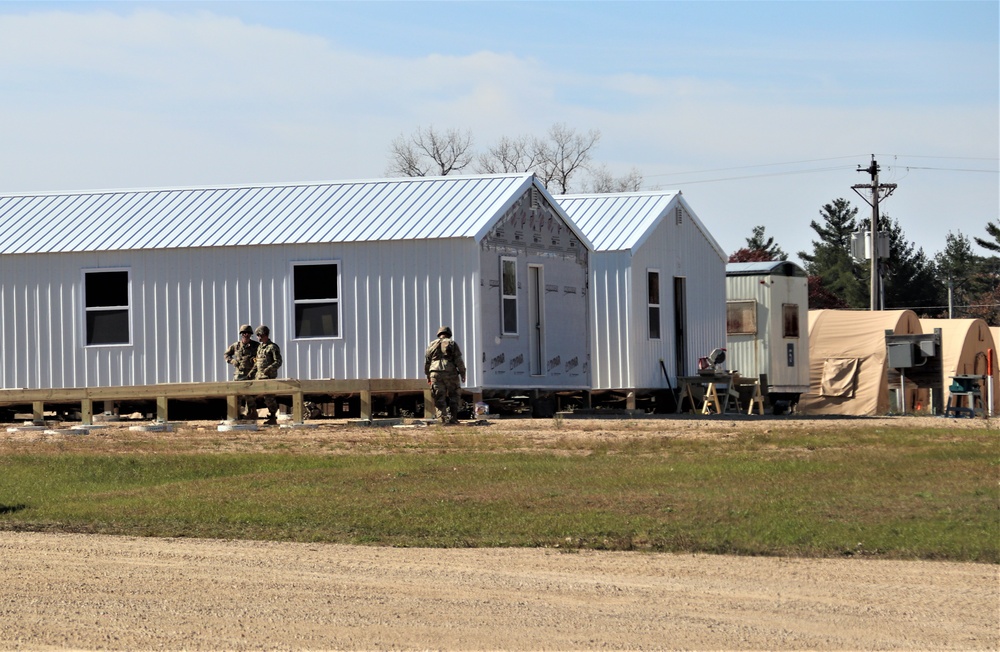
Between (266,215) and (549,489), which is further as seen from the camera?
(266,215)

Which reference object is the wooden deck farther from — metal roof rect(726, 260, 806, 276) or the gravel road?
metal roof rect(726, 260, 806, 276)

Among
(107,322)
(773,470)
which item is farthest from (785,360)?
(773,470)

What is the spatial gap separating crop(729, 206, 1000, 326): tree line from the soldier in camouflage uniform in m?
47.4

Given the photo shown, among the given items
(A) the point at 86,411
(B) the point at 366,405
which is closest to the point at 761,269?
(B) the point at 366,405

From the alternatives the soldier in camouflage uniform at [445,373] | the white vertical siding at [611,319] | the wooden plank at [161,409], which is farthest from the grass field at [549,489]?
the white vertical siding at [611,319]

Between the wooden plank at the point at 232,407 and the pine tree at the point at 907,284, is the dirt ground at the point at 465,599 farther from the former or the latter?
the pine tree at the point at 907,284

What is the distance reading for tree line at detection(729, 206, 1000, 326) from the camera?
242 ft

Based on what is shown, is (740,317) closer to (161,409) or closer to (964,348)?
(964,348)

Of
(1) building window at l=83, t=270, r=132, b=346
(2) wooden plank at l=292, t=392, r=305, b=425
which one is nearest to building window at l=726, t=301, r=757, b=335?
(2) wooden plank at l=292, t=392, r=305, b=425

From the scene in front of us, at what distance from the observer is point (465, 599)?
8.31m

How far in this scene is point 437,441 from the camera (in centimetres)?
1752

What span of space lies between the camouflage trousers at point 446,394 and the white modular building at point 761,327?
1175 cm

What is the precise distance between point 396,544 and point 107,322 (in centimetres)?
1423

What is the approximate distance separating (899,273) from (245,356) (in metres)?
58.5
